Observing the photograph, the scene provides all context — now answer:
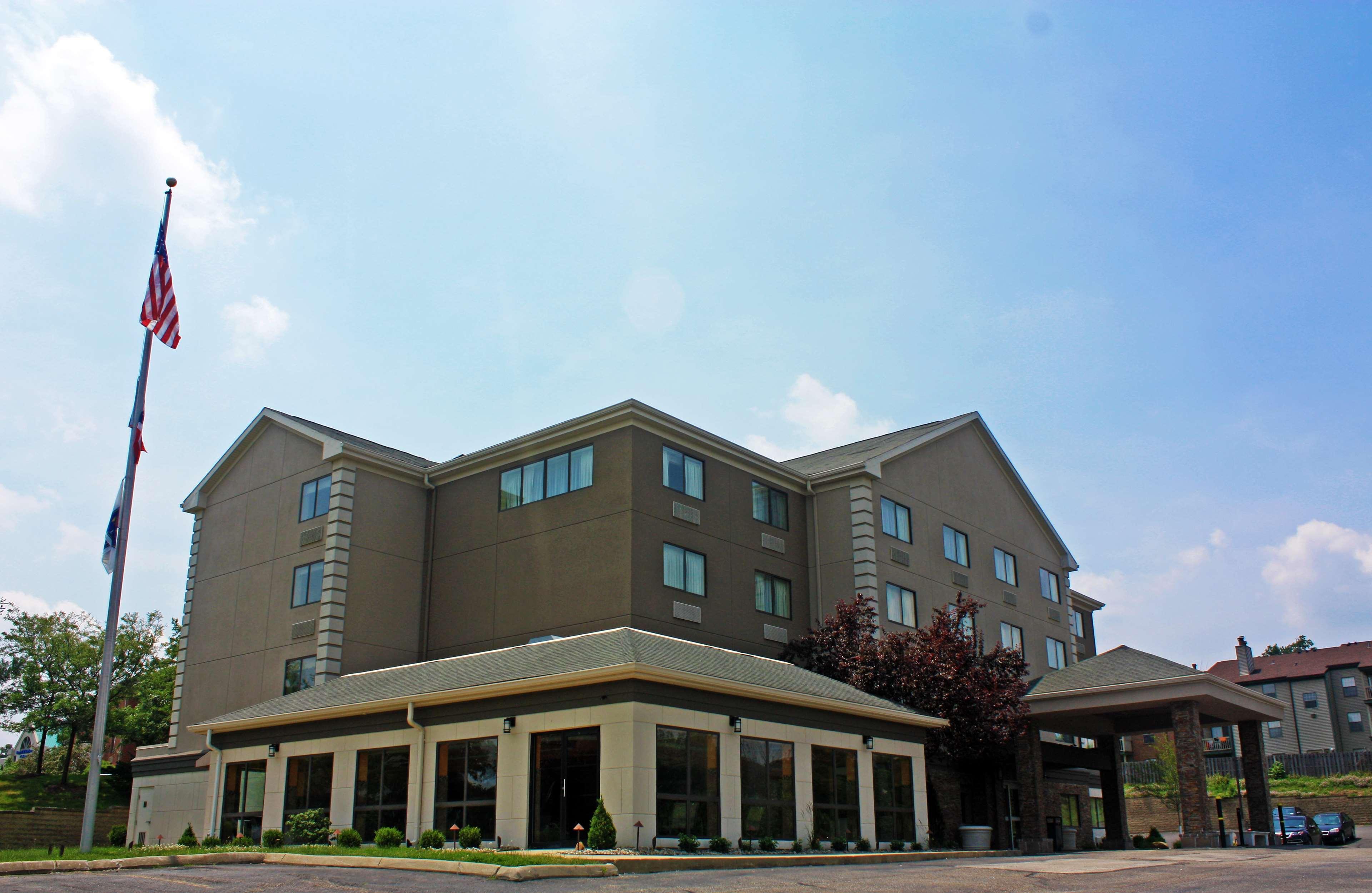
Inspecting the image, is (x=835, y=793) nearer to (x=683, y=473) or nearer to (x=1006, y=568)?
(x=683, y=473)

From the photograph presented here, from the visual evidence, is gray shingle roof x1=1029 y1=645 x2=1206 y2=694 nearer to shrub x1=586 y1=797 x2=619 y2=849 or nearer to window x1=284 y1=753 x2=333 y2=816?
shrub x1=586 y1=797 x2=619 y2=849

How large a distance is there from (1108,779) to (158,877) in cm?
3047

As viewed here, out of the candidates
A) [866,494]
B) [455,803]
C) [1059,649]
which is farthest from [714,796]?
[1059,649]

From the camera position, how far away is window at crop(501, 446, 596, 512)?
2844 cm

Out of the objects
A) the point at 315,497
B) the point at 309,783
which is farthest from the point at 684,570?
the point at 315,497

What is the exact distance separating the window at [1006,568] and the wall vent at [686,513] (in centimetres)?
1382

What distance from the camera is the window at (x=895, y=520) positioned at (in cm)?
3244

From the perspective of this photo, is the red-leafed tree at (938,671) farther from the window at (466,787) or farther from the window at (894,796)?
the window at (466,787)

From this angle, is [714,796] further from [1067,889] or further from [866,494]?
[866,494]

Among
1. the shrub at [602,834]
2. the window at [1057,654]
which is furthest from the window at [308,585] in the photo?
the window at [1057,654]

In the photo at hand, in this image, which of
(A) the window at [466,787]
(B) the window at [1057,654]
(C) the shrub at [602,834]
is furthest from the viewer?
(B) the window at [1057,654]

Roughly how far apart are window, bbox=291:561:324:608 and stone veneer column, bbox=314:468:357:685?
430mm

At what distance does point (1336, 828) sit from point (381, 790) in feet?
115

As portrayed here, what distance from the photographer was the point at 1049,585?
4147cm
